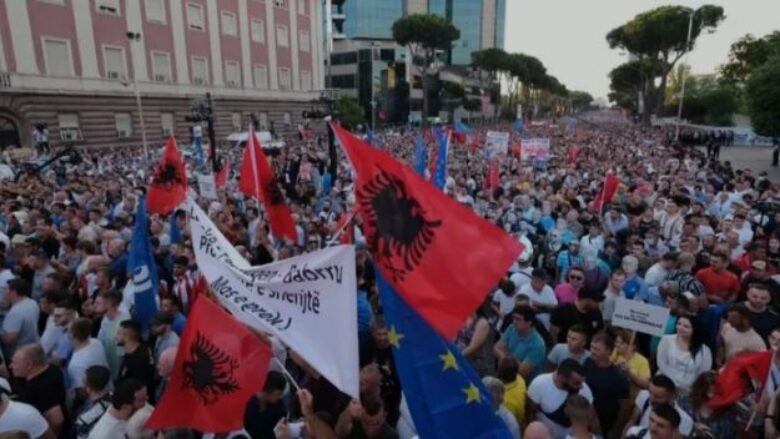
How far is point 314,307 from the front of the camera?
3.33 meters

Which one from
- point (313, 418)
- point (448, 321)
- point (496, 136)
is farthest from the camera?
point (496, 136)

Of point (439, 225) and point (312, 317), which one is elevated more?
point (439, 225)

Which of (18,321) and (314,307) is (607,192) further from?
(18,321)

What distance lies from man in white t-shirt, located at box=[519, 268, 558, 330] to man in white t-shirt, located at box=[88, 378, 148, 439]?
3.88 meters

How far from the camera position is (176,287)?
247 inches

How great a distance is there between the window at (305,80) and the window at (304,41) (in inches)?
75.0

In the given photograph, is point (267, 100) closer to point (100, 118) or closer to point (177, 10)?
point (177, 10)

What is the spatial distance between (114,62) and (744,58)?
140ft

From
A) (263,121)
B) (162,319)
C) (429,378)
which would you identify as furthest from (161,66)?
(429,378)

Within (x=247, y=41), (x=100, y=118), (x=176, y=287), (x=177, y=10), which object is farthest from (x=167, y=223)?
(x=247, y=41)

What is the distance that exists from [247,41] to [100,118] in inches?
554

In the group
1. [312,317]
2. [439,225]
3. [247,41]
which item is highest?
[247,41]

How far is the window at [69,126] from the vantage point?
29.8 metres

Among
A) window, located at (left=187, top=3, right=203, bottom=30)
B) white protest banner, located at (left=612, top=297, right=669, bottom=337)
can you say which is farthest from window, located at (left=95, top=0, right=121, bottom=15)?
white protest banner, located at (left=612, top=297, right=669, bottom=337)
